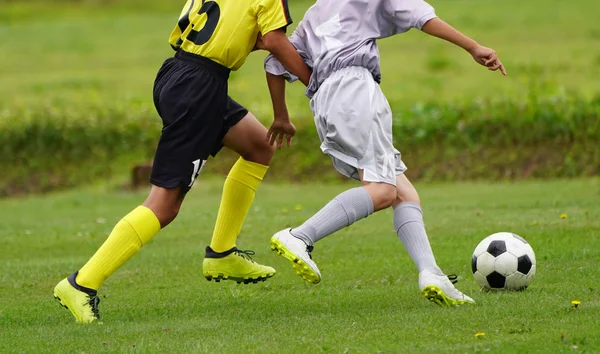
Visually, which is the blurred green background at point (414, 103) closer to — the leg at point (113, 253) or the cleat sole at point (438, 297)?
the cleat sole at point (438, 297)

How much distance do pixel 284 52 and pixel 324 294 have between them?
172 cm

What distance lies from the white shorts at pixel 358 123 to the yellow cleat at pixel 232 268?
1.23 metres

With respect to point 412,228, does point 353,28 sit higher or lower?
higher

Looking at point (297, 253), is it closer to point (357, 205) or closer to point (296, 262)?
point (296, 262)

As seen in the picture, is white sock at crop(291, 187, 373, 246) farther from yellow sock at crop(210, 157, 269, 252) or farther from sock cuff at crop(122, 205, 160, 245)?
yellow sock at crop(210, 157, 269, 252)

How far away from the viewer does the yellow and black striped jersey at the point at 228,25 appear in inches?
261

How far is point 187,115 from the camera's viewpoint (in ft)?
21.8

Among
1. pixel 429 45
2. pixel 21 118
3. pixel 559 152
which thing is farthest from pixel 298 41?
pixel 429 45

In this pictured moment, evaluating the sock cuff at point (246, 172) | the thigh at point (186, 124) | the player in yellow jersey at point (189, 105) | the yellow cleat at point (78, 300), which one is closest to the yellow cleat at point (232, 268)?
the sock cuff at point (246, 172)

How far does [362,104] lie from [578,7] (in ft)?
96.6

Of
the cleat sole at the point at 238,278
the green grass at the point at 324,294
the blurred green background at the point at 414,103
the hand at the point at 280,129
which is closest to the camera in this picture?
the green grass at the point at 324,294

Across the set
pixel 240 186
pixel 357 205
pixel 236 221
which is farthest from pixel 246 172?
pixel 357 205

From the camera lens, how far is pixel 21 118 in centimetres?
2020

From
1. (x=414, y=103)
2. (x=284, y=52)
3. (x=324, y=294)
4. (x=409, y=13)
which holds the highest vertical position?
(x=409, y=13)
